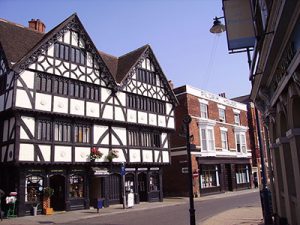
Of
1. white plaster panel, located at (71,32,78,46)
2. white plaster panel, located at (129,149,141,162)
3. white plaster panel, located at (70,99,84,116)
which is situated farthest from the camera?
white plaster panel, located at (129,149,141,162)

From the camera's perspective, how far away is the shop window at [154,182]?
95.4ft

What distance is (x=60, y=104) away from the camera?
22141 mm

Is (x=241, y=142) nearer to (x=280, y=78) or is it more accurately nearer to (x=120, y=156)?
(x=120, y=156)

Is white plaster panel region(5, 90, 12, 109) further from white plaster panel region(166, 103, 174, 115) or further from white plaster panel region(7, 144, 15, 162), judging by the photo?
white plaster panel region(166, 103, 174, 115)

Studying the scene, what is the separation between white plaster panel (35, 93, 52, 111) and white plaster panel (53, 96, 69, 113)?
1.26ft

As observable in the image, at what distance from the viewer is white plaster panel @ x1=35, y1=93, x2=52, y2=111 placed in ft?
68.5

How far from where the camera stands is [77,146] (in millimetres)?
22984

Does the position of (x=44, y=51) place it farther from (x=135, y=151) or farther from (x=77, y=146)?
(x=135, y=151)

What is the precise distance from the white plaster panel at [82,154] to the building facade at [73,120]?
4 centimetres

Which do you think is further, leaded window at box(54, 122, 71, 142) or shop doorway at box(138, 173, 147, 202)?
shop doorway at box(138, 173, 147, 202)

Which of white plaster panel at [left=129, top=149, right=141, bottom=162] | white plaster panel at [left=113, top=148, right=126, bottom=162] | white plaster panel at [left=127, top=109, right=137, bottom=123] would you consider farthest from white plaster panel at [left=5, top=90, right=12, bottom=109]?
white plaster panel at [left=129, top=149, right=141, bottom=162]

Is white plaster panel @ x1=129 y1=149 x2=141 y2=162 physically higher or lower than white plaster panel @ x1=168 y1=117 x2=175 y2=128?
lower

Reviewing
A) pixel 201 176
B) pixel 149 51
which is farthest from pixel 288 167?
pixel 201 176

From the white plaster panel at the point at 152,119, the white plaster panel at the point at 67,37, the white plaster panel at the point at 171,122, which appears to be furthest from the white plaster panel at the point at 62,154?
the white plaster panel at the point at 171,122
